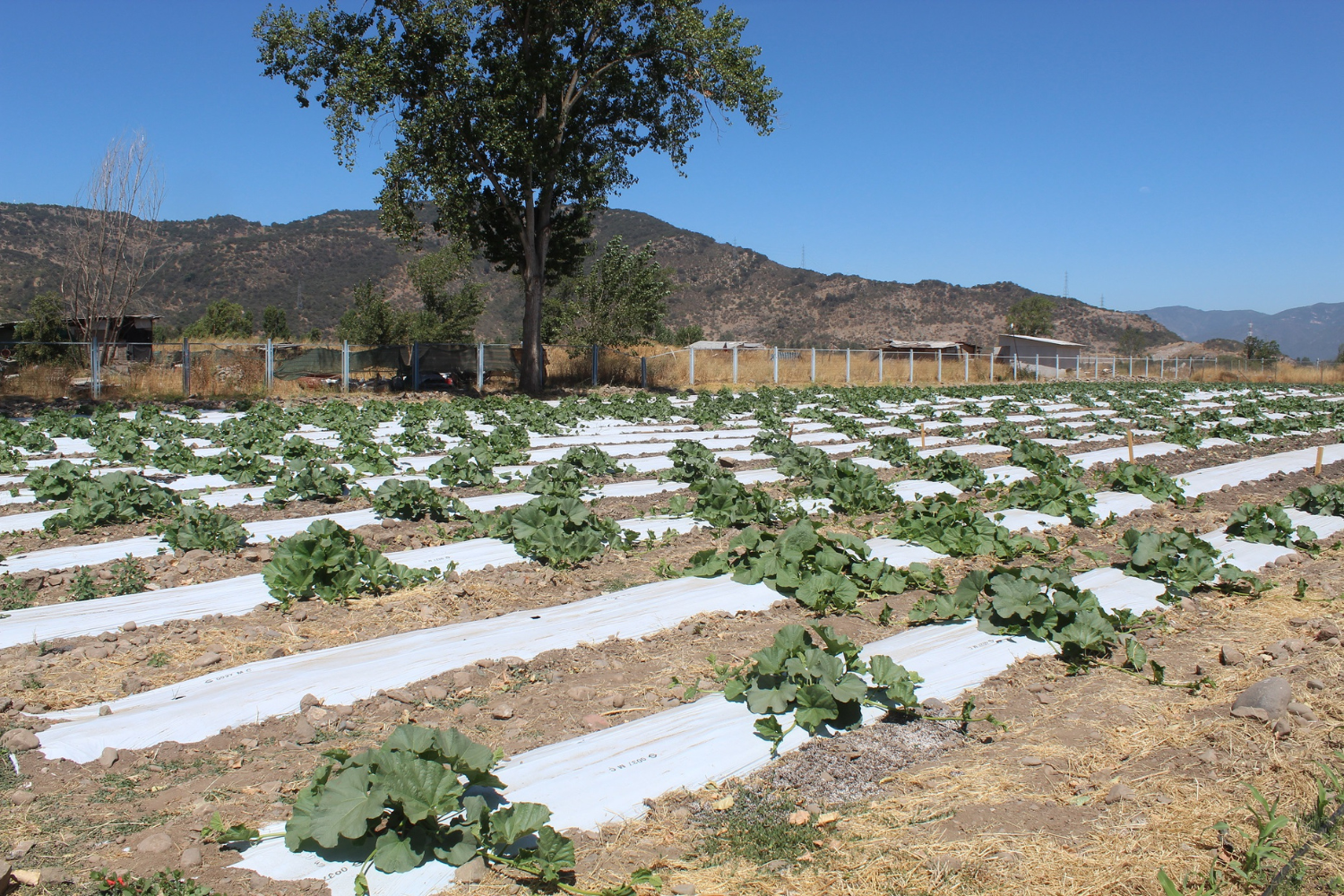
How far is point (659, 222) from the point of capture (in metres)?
122

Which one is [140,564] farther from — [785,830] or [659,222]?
[659,222]

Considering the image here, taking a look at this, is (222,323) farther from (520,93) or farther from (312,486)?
(312,486)

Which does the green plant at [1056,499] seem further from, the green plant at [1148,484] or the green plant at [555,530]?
the green plant at [555,530]

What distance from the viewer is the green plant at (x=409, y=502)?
8.02 m

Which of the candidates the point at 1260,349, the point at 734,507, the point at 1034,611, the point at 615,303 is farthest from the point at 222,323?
the point at 1260,349

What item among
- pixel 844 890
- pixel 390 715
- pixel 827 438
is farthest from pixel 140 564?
pixel 827 438

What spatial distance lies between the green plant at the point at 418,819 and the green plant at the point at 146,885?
291mm

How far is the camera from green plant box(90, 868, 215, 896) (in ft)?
8.65

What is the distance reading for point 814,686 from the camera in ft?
12.7

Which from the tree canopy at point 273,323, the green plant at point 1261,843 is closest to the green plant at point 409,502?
the green plant at point 1261,843

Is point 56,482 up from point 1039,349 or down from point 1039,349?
down

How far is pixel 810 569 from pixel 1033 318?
8645 cm

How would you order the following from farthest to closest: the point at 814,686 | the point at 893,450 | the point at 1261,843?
the point at 893,450 < the point at 814,686 < the point at 1261,843

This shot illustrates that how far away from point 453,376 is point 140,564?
69.1ft
